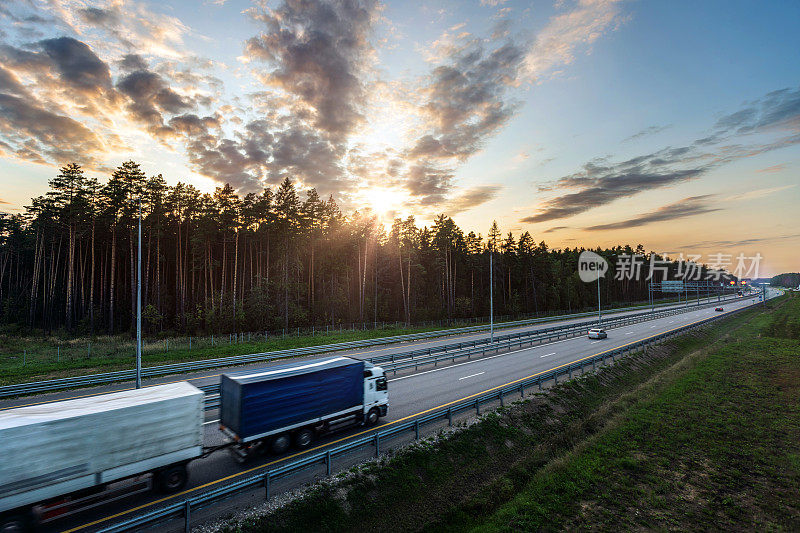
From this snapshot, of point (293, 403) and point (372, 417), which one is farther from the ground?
point (293, 403)

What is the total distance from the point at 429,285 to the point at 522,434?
188 feet

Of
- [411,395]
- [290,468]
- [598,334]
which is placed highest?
[290,468]

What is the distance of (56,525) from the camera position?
922 cm

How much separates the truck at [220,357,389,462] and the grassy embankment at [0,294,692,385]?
65.1 feet

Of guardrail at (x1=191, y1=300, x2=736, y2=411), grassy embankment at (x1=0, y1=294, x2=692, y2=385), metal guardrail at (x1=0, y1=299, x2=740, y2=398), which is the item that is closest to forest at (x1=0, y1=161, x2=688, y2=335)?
grassy embankment at (x1=0, y1=294, x2=692, y2=385)

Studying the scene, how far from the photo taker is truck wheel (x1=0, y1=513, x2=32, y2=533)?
327 inches

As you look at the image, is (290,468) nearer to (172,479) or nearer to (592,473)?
(172,479)

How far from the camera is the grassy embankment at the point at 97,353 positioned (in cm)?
2452

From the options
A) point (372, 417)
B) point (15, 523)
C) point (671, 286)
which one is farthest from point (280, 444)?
point (671, 286)

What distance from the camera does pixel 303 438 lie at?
13602mm

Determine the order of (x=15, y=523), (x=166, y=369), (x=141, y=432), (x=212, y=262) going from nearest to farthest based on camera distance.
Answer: (x=15, y=523) → (x=141, y=432) → (x=166, y=369) → (x=212, y=262)

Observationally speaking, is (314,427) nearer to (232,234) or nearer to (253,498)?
(253,498)

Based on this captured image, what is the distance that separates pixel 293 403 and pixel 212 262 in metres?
42.8

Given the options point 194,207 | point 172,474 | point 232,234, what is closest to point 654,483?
point 172,474
